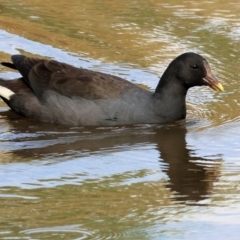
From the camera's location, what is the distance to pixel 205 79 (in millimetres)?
8211

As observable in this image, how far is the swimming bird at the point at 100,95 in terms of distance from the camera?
8039 millimetres

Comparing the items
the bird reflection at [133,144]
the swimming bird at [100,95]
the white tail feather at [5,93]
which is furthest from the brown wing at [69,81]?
the bird reflection at [133,144]

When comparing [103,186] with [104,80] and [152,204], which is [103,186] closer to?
[152,204]

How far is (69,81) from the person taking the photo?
325 inches

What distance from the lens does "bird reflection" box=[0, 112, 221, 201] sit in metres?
6.23

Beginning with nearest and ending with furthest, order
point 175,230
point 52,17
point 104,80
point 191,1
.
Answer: point 175,230
point 104,80
point 52,17
point 191,1

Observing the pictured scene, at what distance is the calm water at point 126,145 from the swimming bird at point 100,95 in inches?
5.3

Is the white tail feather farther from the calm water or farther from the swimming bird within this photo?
the calm water

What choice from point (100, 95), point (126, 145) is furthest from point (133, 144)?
point (100, 95)

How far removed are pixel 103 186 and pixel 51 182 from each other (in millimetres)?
376

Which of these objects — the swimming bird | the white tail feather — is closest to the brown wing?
the swimming bird

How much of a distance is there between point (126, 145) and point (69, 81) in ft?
3.89

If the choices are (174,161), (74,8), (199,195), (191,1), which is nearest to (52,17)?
(74,8)

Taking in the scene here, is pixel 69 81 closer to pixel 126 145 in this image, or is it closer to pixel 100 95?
pixel 100 95
